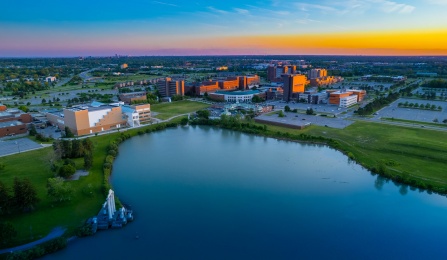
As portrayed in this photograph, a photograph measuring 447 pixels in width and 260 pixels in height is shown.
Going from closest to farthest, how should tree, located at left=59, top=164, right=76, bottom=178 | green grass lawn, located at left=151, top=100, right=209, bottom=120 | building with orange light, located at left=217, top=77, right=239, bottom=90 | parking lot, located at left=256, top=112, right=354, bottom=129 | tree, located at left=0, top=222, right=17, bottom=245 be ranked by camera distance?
tree, located at left=0, top=222, right=17, bottom=245 < tree, located at left=59, top=164, right=76, bottom=178 < parking lot, located at left=256, top=112, right=354, bottom=129 < green grass lawn, located at left=151, top=100, right=209, bottom=120 < building with orange light, located at left=217, top=77, right=239, bottom=90

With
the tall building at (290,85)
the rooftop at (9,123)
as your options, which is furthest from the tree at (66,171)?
the tall building at (290,85)

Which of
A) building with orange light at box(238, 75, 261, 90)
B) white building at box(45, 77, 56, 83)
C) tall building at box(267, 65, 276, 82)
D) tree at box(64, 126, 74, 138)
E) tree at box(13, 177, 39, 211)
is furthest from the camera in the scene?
tall building at box(267, 65, 276, 82)

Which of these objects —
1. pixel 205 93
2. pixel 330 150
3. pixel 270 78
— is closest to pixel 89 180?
pixel 330 150

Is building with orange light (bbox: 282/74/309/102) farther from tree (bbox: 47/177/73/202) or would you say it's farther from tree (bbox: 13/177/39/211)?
tree (bbox: 13/177/39/211)

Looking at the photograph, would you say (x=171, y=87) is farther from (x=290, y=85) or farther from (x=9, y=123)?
(x=9, y=123)

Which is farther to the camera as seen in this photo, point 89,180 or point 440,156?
point 440,156

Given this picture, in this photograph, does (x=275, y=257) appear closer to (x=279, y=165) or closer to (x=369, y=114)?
(x=279, y=165)

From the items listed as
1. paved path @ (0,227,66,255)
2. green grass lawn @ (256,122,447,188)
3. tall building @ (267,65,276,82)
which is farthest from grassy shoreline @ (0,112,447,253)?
tall building @ (267,65,276,82)
